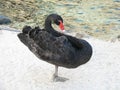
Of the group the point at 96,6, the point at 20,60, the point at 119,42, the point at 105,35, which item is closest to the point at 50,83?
the point at 20,60

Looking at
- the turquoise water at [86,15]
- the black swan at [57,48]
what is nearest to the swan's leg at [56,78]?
the black swan at [57,48]

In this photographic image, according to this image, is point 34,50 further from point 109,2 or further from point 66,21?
point 109,2

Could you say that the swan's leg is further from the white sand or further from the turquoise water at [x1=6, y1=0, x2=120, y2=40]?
the turquoise water at [x1=6, y1=0, x2=120, y2=40]

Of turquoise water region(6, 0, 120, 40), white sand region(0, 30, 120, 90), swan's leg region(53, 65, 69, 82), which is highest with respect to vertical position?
swan's leg region(53, 65, 69, 82)

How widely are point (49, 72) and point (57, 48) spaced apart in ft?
2.18

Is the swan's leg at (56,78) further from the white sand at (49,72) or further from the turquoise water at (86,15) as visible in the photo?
the turquoise water at (86,15)

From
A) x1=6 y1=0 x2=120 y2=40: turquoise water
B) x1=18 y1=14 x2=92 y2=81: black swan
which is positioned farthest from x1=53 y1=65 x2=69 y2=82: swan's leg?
x1=6 y1=0 x2=120 y2=40: turquoise water

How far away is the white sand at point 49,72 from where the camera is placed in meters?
5.77

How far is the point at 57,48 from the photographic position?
565cm

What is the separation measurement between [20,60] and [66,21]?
3.61 m

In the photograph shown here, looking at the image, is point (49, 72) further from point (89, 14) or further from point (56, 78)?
point (89, 14)

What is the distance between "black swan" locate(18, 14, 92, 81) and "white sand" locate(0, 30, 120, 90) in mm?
217

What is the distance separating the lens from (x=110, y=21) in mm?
9953

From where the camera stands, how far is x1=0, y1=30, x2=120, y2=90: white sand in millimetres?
5773
